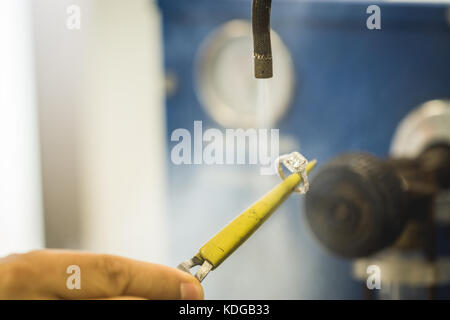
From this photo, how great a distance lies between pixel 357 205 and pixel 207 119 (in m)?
0.23

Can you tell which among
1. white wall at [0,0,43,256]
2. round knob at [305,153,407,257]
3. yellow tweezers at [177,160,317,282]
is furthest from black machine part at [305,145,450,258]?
white wall at [0,0,43,256]

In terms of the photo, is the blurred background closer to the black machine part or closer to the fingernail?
the black machine part

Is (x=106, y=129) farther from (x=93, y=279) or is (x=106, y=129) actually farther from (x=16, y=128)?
(x=93, y=279)

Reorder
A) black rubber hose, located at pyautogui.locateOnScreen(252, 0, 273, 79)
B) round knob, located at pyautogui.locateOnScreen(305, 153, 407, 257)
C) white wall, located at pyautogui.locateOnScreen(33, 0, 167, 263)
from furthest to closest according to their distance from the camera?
1. white wall, located at pyautogui.locateOnScreen(33, 0, 167, 263)
2. round knob, located at pyautogui.locateOnScreen(305, 153, 407, 257)
3. black rubber hose, located at pyautogui.locateOnScreen(252, 0, 273, 79)

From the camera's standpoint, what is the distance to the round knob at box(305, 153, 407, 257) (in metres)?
0.48

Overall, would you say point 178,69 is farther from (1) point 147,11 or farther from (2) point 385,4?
(2) point 385,4

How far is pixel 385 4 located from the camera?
53 cm

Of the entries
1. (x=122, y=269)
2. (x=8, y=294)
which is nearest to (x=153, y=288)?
(x=122, y=269)

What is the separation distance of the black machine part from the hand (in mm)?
188

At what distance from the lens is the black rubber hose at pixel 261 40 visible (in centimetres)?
35

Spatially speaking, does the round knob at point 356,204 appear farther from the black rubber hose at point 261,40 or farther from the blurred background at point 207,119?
the black rubber hose at point 261,40

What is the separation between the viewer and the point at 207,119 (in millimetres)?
592

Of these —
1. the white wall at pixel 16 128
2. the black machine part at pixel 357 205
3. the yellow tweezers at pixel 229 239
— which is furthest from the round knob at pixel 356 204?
the white wall at pixel 16 128
